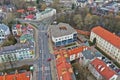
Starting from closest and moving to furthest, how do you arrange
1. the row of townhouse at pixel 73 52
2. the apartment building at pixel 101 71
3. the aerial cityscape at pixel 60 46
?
the apartment building at pixel 101 71 → the aerial cityscape at pixel 60 46 → the row of townhouse at pixel 73 52

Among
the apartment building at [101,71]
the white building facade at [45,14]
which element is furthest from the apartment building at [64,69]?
the white building facade at [45,14]

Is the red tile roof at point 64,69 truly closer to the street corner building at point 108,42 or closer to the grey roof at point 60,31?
the grey roof at point 60,31

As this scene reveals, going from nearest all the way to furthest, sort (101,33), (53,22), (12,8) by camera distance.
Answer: (101,33) < (53,22) < (12,8)

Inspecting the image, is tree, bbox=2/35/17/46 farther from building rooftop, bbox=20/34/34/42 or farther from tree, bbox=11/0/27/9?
tree, bbox=11/0/27/9

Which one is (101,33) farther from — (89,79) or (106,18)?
(89,79)

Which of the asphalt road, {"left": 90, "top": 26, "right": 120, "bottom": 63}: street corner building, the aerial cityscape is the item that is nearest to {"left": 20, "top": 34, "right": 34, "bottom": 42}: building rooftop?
the aerial cityscape

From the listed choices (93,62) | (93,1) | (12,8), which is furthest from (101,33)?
(12,8)

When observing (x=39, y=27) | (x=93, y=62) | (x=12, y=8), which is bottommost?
(x=93, y=62)

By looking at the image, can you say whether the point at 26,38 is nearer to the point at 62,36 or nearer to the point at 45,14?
the point at 62,36
